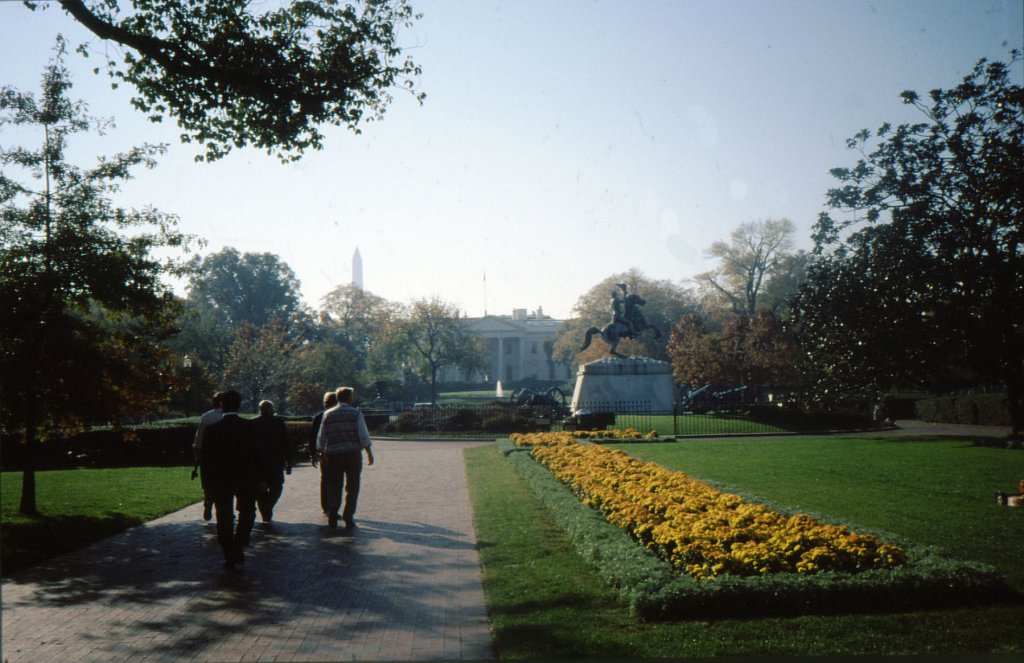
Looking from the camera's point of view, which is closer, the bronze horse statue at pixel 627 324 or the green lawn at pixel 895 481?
the green lawn at pixel 895 481

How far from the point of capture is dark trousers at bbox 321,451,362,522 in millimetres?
9609

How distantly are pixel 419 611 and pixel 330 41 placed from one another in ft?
23.8

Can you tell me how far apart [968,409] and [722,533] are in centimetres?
2091

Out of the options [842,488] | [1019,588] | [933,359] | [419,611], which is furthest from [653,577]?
[933,359]

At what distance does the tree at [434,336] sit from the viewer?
52031 millimetres

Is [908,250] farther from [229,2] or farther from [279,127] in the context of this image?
[229,2]

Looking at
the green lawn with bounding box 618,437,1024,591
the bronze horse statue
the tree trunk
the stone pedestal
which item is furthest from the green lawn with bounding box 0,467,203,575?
the bronze horse statue

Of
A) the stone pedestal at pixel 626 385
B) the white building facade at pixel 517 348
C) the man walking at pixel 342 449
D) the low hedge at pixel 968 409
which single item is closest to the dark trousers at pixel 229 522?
the man walking at pixel 342 449

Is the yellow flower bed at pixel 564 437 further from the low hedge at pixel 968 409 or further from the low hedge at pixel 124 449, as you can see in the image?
the low hedge at pixel 968 409

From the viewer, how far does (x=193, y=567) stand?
742 centimetres

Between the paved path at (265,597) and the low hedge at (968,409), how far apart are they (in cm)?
1393

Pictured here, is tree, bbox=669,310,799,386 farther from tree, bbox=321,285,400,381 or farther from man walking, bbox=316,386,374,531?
man walking, bbox=316,386,374,531

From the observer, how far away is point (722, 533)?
252 inches

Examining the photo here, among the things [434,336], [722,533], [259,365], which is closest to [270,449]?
[722,533]
